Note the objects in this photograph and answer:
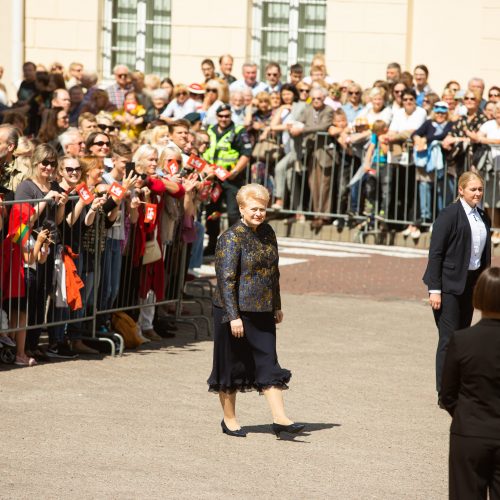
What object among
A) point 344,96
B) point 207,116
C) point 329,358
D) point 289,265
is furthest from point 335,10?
point 329,358

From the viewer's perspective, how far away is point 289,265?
17297 millimetres

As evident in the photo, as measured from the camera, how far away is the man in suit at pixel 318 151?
63.2 feet

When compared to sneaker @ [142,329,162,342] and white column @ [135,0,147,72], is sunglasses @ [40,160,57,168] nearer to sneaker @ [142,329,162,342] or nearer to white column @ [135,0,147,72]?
sneaker @ [142,329,162,342]

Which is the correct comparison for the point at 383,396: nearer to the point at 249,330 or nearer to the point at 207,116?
the point at 249,330

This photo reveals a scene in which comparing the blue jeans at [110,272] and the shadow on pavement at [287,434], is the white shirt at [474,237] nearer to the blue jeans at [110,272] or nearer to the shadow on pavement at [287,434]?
the shadow on pavement at [287,434]

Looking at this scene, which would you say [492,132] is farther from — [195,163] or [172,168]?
[172,168]

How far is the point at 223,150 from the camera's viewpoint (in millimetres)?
17625

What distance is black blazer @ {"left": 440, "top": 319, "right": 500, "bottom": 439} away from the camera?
6.21 m

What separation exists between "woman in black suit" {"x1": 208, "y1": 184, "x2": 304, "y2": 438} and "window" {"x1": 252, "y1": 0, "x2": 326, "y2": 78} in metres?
16.1

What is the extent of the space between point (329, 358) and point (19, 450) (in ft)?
13.2

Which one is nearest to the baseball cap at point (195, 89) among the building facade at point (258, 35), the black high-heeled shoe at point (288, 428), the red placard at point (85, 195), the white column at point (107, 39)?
the building facade at point (258, 35)

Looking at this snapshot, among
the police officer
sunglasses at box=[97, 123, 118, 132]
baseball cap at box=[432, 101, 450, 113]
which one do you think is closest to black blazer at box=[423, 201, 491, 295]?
sunglasses at box=[97, 123, 118, 132]

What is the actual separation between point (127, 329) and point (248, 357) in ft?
10.3

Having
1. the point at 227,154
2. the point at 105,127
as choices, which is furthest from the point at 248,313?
the point at 227,154
